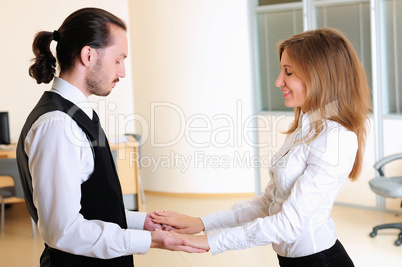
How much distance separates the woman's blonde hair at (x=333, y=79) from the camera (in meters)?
2.06

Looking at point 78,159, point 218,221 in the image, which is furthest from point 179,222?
point 78,159

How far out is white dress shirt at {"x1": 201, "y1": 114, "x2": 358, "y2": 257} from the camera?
1992 millimetres

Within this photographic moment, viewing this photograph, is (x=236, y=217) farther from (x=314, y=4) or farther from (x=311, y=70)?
(x=314, y=4)

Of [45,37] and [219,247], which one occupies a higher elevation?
[45,37]

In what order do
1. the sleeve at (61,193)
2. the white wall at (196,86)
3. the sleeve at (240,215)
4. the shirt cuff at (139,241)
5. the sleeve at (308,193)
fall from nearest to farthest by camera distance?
the sleeve at (61,193)
the shirt cuff at (139,241)
the sleeve at (308,193)
the sleeve at (240,215)
the white wall at (196,86)

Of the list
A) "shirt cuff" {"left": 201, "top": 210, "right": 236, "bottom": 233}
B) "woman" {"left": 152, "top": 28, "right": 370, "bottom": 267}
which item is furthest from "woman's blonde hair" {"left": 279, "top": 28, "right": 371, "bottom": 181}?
"shirt cuff" {"left": 201, "top": 210, "right": 236, "bottom": 233}

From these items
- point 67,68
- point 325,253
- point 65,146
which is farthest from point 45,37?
point 325,253

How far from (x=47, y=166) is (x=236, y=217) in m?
0.99

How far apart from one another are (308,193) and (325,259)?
0.96 ft

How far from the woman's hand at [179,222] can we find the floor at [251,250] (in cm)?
216

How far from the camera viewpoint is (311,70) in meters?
2.07

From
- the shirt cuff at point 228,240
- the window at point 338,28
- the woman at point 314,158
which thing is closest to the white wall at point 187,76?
the window at point 338,28

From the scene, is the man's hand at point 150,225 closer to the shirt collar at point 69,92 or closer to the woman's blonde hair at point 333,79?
the shirt collar at point 69,92

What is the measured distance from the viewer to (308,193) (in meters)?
1.99
